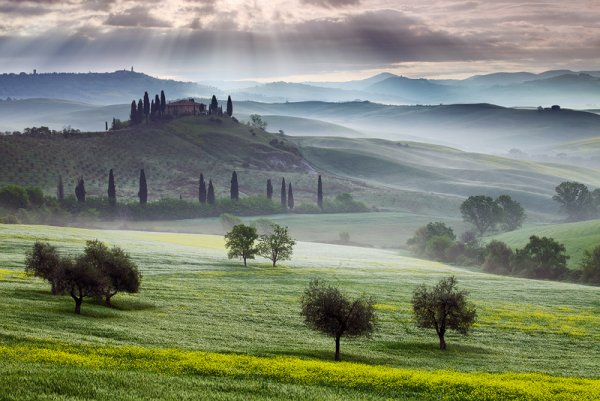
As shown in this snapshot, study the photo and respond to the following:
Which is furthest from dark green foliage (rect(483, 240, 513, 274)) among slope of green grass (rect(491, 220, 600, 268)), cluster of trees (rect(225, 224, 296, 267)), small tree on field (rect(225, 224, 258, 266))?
small tree on field (rect(225, 224, 258, 266))

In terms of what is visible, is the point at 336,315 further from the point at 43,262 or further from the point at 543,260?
the point at 543,260

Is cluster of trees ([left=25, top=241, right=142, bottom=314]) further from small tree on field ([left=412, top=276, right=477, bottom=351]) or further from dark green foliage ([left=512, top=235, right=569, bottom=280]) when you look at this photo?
dark green foliage ([left=512, top=235, right=569, bottom=280])

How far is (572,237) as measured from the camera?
142 m

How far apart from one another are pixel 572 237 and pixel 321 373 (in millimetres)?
117436

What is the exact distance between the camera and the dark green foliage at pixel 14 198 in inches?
6777

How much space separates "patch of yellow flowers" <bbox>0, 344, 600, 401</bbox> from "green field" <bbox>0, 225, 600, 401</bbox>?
102 millimetres

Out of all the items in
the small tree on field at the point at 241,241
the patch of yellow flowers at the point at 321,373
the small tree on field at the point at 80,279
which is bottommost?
the patch of yellow flowers at the point at 321,373

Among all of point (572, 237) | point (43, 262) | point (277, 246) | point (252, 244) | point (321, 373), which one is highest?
point (572, 237)

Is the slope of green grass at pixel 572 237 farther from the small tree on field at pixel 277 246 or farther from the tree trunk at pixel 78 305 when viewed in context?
the tree trunk at pixel 78 305

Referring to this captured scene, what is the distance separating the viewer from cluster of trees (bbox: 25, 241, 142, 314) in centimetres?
5578

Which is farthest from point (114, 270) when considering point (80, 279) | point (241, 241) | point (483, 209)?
point (483, 209)

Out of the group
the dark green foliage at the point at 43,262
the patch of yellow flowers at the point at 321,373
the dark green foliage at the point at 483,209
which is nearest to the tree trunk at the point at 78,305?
the dark green foliage at the point at 43,262

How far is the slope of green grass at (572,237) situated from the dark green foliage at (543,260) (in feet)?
10.4

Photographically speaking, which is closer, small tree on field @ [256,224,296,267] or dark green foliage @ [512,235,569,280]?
small tree on field @ [256,224,296,267]
